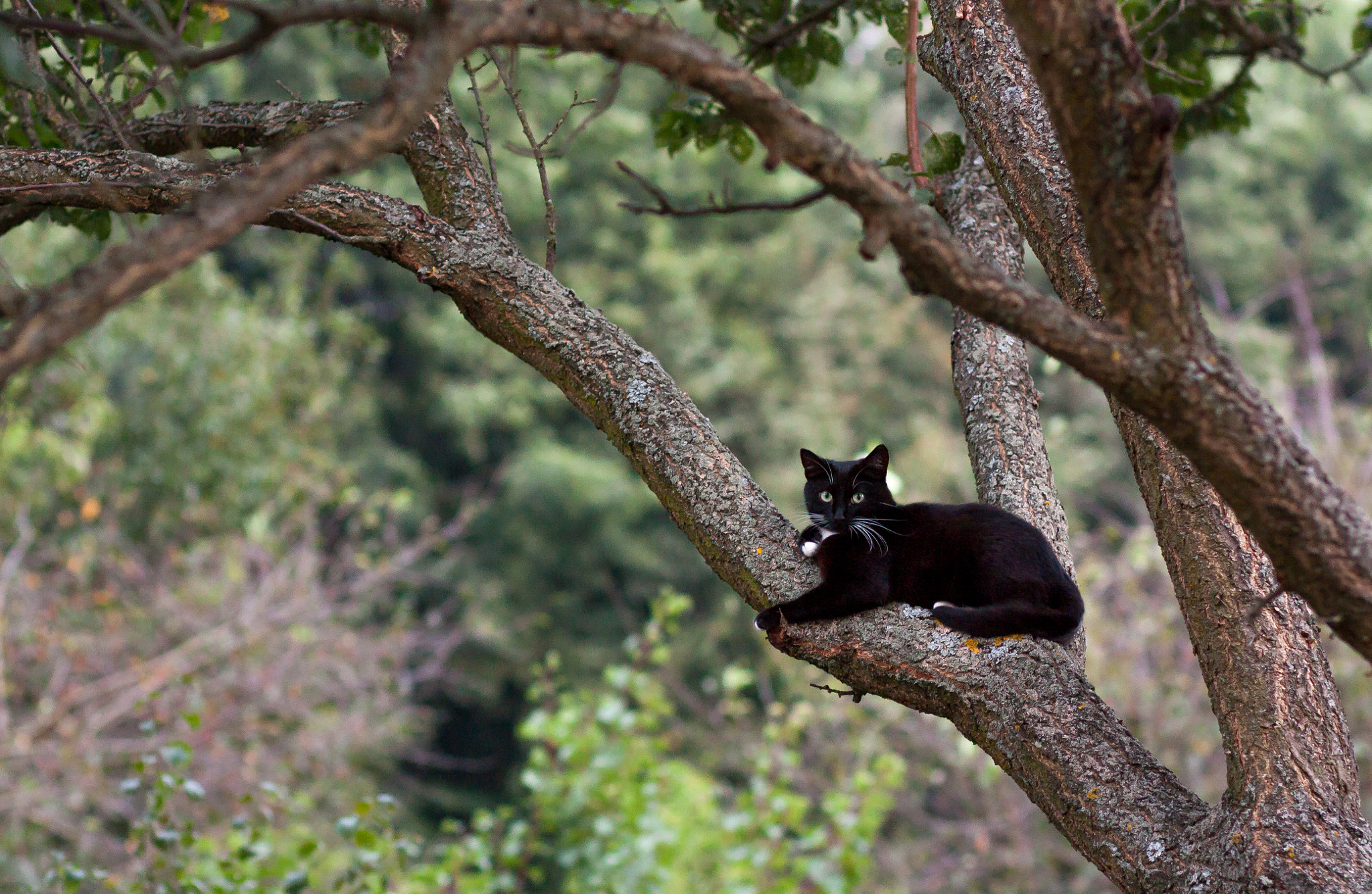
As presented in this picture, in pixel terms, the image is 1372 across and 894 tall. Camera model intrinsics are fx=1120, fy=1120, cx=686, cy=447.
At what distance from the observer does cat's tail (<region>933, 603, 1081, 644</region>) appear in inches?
77.3

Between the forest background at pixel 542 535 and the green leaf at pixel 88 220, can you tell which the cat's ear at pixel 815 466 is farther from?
the green leaf at pixel 88 220

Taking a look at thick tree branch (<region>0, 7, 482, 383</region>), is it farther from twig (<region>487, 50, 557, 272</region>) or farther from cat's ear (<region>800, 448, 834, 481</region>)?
cat's ear (<region>800, 448, 834, 481</region>)

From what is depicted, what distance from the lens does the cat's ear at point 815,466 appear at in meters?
2.99

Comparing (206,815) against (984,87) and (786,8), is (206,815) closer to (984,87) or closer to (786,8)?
(786,8)

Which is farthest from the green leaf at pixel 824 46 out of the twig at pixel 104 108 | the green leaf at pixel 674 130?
the twig at pixel 104 108

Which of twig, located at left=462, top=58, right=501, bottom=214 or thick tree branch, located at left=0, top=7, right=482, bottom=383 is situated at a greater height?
twig, located at left=462, top=58, right=501, bottom=214

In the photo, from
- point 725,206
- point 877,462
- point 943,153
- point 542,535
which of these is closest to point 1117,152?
point 725,206

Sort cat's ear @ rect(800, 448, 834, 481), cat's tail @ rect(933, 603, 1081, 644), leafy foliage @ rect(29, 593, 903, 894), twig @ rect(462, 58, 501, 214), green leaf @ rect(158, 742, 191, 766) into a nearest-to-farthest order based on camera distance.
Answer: cat's tail @ rect(933, 603, 1081, 644), twig @ rect(462, 58, 501, 214), green leaf @ rect(158, 742, 191, 766), cat's ear @ rect(800, 448, 834, 481), leafy foliage @ rect(29, 593, 903, 894)

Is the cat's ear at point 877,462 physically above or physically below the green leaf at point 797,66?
below

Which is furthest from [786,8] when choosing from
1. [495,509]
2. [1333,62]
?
[1333,62]

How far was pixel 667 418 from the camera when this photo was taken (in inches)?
83.9

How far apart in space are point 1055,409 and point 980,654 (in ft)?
44.1

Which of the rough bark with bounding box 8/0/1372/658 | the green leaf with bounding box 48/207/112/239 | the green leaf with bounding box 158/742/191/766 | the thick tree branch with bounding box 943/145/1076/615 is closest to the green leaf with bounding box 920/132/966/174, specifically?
the thick tree branch with bounding box 943/145/1076/615

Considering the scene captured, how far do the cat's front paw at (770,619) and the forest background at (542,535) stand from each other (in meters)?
0.77
